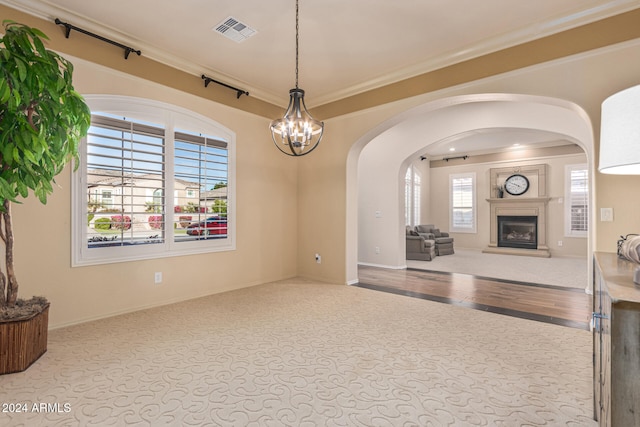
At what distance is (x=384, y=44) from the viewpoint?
11.8ft

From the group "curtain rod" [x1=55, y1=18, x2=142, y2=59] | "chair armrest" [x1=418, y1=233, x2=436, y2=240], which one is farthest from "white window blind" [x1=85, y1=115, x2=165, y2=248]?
"chair armrest" [x1=418, y1=233, x2=436, y2=240]

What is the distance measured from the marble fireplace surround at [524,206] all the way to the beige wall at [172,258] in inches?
270

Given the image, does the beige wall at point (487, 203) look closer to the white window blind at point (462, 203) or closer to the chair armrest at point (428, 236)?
the white window blind at point (462, 203)

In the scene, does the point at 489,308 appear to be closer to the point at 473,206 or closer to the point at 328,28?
the point at 328,28

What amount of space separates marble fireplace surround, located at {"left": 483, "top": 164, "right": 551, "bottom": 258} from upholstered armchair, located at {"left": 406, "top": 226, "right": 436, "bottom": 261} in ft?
9.48

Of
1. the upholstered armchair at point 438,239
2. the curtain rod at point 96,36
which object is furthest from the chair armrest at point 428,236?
the curtain rod at point 96,36

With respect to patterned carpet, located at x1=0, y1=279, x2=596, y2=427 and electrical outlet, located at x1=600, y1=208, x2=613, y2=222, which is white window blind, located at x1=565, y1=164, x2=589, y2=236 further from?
patterned carpet, located at x1=0, y1=279, x2=596, y2=427

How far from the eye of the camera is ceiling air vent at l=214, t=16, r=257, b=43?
3.20 metres

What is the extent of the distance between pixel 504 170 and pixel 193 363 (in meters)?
9.77

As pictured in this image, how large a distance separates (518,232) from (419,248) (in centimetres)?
380

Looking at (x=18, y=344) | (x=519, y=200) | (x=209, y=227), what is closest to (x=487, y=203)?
(x=519, y=200)

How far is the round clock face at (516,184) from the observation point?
902 cm

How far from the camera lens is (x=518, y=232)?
9.22 metres

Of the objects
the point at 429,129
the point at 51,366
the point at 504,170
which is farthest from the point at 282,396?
the point at 504,170
